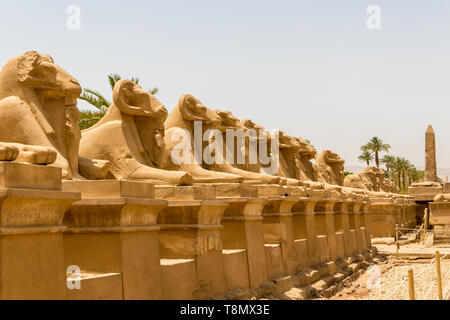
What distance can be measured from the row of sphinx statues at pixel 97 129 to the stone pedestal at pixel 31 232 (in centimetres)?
19

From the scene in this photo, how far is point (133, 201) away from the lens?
18.6 feet

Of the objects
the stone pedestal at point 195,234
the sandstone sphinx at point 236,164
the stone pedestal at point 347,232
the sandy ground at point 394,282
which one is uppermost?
the sandstone sphinx at point 236,164

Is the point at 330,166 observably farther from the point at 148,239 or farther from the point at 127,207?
the point at 127,207

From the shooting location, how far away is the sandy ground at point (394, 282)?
11127mm

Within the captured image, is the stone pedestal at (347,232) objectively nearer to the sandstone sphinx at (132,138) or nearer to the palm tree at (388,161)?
the sandstone sphinx at (132,138)

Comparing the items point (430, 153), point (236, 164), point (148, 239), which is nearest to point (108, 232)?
point (148, 239)

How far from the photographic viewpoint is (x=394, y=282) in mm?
13297

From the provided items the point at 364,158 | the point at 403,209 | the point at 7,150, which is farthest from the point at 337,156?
the point at 364,158

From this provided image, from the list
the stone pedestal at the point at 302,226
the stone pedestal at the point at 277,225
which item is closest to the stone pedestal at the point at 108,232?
the stone pedestal at the point at 277,225

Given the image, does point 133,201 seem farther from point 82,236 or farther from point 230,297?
point 230,297

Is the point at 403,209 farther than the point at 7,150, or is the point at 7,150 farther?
the point at 403,209

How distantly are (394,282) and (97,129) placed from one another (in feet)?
26.2
